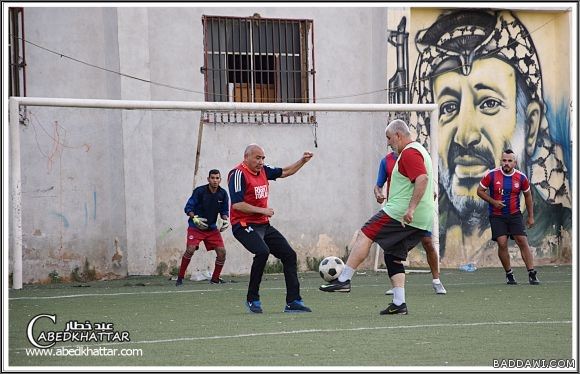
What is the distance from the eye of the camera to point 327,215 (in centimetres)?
1945

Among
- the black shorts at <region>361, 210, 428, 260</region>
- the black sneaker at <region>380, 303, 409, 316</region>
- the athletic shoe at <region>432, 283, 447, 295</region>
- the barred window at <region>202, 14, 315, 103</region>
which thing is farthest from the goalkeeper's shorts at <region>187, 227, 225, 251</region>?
the black shorts at <region>361, 210, 428, 260</region>

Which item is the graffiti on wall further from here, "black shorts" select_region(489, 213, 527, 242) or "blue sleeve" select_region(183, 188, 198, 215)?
"blue sleeve" select_region(183, 188, 198, 215)

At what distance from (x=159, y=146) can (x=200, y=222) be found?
6.52 ft

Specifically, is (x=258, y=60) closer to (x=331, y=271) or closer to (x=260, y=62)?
(x=260, y=62)

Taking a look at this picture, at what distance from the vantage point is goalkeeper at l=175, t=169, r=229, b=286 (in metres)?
17.6

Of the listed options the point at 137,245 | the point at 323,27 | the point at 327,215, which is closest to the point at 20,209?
the point at 137,245

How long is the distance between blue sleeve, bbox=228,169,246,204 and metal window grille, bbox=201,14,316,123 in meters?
7.82

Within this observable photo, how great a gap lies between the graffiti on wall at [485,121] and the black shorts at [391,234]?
958 centimetres

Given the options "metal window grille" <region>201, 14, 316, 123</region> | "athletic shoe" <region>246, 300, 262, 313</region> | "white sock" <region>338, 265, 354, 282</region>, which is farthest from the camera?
"metal window grille" <region>201, 14, 316, 123</region>

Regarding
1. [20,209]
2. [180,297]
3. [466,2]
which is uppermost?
[466,2]

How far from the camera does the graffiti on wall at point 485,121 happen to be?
21.3 m

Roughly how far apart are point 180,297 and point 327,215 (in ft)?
16.9

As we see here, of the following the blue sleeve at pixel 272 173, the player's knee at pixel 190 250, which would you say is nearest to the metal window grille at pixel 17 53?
the player's knee at pixel 190 250

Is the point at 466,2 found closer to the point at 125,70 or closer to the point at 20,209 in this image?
the point at 125,70
